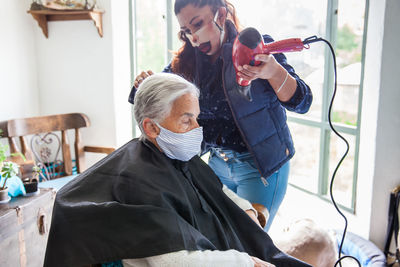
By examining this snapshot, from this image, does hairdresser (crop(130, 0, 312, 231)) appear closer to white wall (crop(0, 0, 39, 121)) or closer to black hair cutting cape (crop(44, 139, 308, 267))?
black hair cutting cape (crop(44, 139, 308, 267))

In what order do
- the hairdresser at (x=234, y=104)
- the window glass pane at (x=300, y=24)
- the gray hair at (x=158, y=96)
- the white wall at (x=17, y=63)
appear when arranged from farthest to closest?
1. the white wall at (x=17, y=63)
2. the window glass pane at (x=300, y=24)
3. the hairdresser at (x=234, y=104)
4. the gray hair at (x=158, y=96)

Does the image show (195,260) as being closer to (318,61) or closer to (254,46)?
(254,46)

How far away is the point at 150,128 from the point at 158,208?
10.9 inches

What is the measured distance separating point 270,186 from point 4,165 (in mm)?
1640

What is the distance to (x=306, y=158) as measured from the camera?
3211 mm

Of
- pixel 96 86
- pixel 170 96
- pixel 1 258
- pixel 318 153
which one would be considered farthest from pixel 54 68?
pixel 170 96

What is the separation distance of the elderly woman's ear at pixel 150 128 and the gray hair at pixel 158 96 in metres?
0.01

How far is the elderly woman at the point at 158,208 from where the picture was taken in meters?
0.97

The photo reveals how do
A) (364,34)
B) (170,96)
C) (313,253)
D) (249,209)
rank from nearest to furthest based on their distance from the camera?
(170,96) < (249,209) < (313,253) < (364,34)

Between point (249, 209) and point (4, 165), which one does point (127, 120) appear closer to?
point (4, 165)

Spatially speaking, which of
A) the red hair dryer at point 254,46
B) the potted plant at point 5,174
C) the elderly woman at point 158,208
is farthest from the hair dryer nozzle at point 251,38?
the potted plant at point 5,174

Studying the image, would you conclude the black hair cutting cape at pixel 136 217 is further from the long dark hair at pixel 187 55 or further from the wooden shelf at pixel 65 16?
the wooden shelf at pixel 65 16

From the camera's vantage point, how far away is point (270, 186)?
4.69 ft

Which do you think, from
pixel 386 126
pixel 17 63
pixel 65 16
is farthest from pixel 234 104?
pixel 17 63
